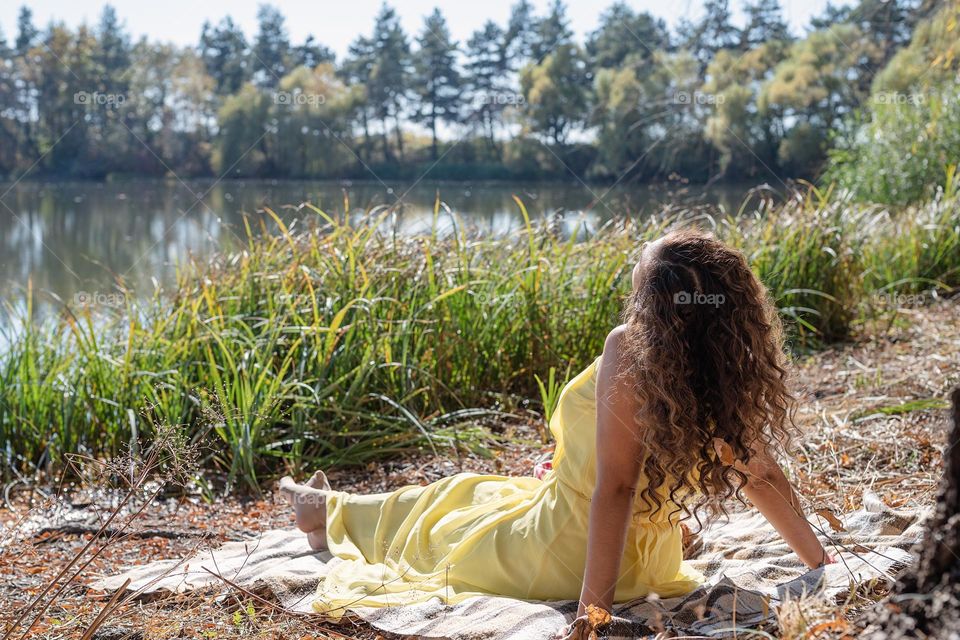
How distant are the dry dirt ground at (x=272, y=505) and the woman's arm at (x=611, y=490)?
544 mm

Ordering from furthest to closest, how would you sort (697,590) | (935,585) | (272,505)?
(272,505) < (697,590) < (935,585)

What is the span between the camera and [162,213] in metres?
17.3

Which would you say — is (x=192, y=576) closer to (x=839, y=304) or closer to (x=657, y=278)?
(x=657, y=278)

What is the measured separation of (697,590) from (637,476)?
15.2 inches

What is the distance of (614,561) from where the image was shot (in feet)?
5.58

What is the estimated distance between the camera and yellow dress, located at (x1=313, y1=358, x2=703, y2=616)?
6.15 ft

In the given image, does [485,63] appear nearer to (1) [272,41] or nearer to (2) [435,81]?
(2) [435,81]

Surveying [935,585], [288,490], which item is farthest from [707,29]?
[935,585]

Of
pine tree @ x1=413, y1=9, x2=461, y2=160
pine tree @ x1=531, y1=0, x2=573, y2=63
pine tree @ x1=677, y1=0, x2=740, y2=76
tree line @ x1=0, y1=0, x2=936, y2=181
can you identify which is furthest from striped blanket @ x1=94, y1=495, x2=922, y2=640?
pine tree @ x1=413, y1=9, x2=461, y2=160

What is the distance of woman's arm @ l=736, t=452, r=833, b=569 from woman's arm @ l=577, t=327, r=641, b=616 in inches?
14.2

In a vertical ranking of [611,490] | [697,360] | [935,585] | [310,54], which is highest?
[310,54]

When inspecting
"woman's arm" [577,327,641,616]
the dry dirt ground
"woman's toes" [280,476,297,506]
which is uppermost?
"woman's arm" [577,327,641,616]

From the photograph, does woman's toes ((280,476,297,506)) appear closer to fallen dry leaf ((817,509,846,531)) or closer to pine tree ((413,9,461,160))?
fallen dry leaf ((817,509,846,531))

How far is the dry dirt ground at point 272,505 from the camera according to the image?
6.32 feet
